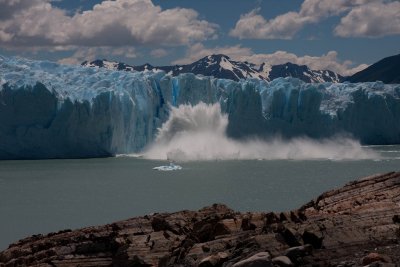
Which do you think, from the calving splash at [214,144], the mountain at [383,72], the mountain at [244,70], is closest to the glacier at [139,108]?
the calving splash at [214,144]

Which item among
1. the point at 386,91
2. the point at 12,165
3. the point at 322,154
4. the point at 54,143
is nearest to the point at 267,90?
the point at 322,154

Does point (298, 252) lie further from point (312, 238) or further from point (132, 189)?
point (132, 189)

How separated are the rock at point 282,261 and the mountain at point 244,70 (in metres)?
152

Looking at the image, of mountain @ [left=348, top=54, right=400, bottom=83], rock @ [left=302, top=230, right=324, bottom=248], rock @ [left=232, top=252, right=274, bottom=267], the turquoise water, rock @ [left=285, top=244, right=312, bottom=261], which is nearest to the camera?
rock @ [left=232, top=252, right=274, bottom=267]

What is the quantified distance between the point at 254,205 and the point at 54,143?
69.7 ft

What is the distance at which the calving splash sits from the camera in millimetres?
38000

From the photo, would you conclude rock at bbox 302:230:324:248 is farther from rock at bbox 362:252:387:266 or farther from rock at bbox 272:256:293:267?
rock at bbox 362:252:387:266

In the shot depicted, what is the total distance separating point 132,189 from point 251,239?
15136mm

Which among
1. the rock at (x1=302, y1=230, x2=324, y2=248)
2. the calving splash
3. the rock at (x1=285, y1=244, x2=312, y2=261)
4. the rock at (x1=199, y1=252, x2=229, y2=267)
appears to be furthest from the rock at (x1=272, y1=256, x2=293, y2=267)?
the calving splash

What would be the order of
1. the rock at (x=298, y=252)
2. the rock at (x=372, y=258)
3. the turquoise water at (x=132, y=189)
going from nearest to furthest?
the rock at (x=372, y=258) < the rock at (x=298, y=252) < the turquoise water at (x=132, y=189)

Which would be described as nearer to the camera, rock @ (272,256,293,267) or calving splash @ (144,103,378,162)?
rock @ (272,256,293,267)

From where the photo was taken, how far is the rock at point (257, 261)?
5582mm

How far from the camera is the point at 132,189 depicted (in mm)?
21219

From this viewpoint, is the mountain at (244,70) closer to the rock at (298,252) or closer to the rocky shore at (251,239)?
the rocky shore at (251,239)
